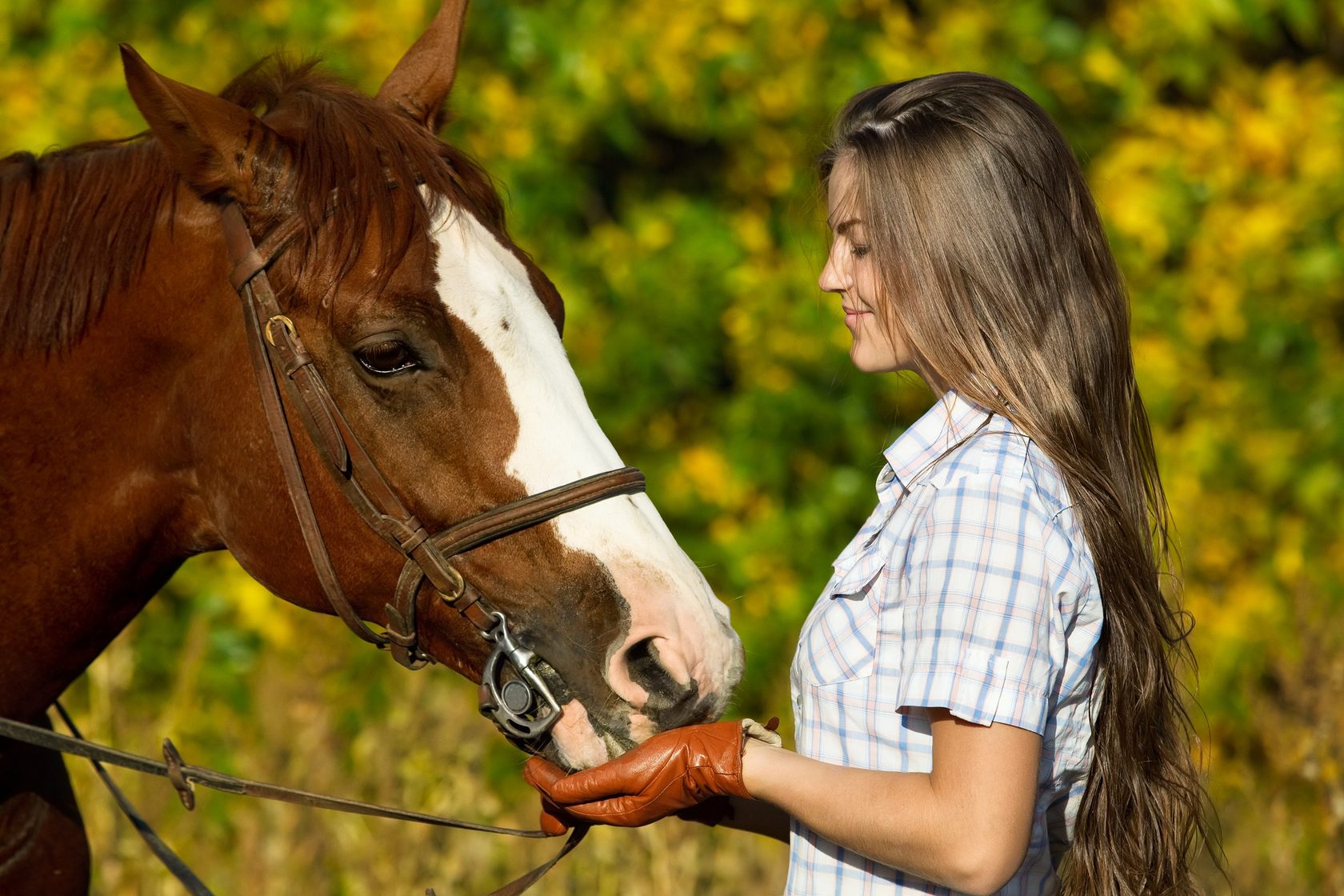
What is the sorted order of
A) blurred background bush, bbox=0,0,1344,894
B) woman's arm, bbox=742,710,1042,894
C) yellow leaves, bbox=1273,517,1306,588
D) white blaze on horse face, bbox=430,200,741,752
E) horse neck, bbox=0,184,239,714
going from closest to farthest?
woman's arm, bbox=742,710,1042,894 → white blaze on horse face, bbox=430,200,741,752 → horse neck, bbox=0,184,239,714 → blurred background bush, bbox=0,0,1344,894 → yellow leaves, bbox=1273,517,1306,588

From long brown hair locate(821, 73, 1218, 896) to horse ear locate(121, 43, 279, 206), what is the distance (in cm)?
94

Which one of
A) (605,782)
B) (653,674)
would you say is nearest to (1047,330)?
(653,674)

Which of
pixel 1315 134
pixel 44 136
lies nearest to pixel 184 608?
pixel 44 136

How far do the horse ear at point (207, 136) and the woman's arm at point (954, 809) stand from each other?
Answer: 127cm

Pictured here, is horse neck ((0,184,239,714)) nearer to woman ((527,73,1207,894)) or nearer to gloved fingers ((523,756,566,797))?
gloved fingers ((523,756,566,797))

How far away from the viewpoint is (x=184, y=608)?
4.42 metres

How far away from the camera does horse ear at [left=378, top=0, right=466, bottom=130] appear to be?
7.44ft

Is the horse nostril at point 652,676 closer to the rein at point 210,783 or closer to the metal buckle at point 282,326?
the rein at point 210,783

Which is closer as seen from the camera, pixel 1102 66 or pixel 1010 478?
pixel 1010 478

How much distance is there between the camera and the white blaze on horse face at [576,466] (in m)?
Result: 1.73

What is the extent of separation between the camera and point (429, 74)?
7.54 feet

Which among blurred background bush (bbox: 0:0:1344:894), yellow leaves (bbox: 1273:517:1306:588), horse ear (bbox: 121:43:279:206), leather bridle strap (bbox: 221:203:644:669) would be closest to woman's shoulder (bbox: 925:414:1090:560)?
leather bridle strap (bbox: 221:203:644:669)

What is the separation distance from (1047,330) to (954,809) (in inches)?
23.9

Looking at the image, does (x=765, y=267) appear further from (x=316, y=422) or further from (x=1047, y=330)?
(x=1047, y=330)
